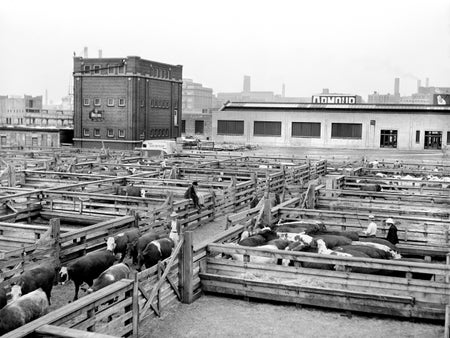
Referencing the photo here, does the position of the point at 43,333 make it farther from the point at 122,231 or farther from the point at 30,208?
the point at 30,208

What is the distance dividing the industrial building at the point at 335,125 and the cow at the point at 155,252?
5730 cm

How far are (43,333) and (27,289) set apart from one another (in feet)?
13.9

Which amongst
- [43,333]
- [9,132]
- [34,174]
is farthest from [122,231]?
[9,132]

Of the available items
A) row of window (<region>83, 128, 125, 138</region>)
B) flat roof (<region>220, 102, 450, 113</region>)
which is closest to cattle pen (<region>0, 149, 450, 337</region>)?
row of window (<region>83, 128, 125, 138</region>)

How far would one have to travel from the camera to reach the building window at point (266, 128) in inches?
2940

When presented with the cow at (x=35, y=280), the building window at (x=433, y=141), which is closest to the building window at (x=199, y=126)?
the building window at (x=433, y=141)

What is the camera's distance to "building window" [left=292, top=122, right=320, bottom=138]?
7244 centimetres

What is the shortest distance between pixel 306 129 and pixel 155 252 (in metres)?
59.8

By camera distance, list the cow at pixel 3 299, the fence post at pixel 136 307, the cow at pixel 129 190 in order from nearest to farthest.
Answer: the fence post at pixel 136 307 → the cow at pixel 3 299 → the cow at pixel 129 190

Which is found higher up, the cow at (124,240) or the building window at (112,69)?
the building window at (112,69)

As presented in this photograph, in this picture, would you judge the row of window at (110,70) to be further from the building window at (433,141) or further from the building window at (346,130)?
the building window at (433,141)

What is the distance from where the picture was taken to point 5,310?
9984 mm

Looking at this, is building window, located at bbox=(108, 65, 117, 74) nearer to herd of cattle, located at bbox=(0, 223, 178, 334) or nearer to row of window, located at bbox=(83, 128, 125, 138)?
row of window, located at bbox=(83, 128, 125, 138)

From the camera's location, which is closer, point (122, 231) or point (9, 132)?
point (122, 231)
